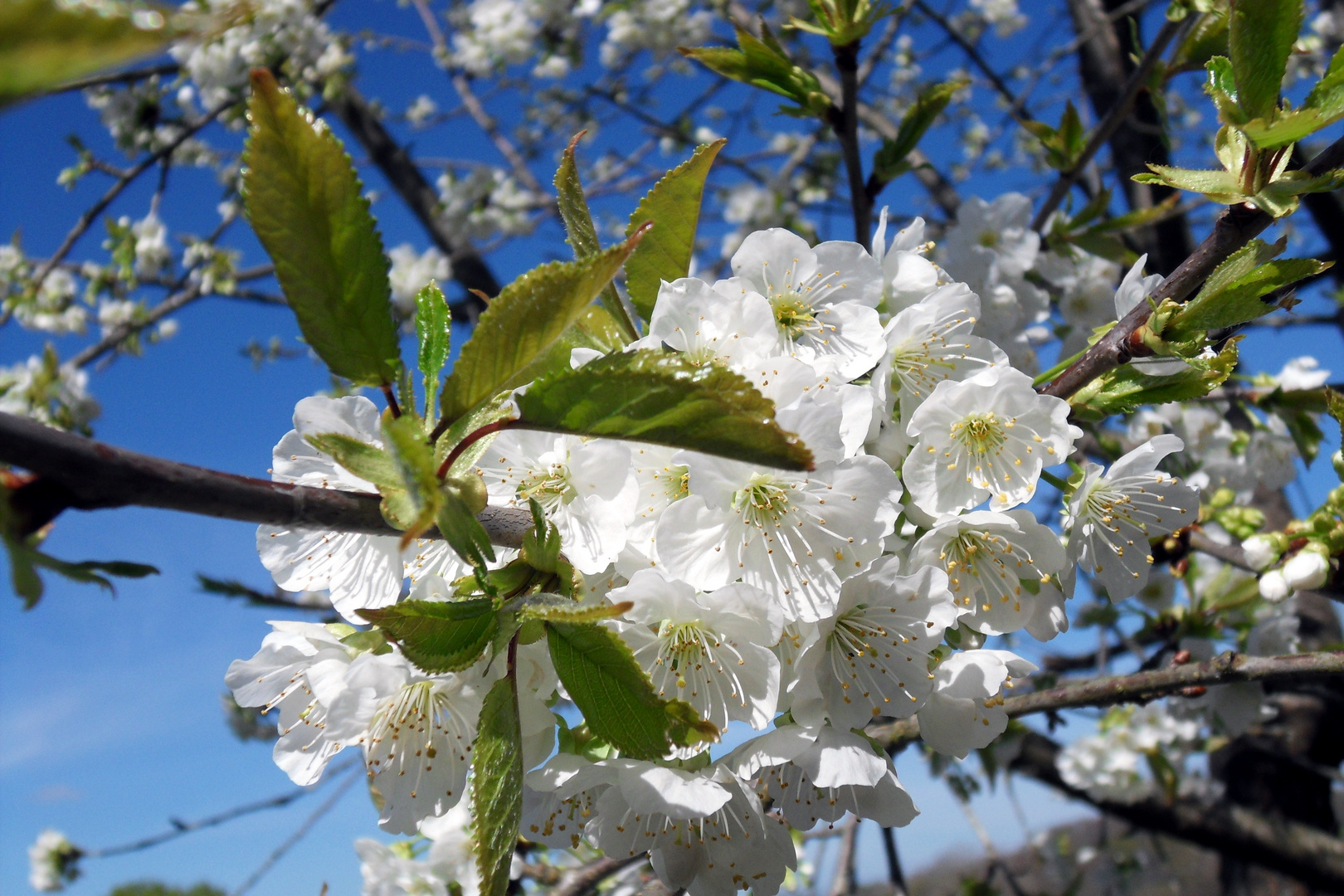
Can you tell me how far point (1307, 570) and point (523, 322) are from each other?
1.31m

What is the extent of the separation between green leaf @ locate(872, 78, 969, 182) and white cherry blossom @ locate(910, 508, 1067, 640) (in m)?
0.84

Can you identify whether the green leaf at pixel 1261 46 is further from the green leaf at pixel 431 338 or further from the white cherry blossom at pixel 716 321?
the green leaf at pixel 431 338

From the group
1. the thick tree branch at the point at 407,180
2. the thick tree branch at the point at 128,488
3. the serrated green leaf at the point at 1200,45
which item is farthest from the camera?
the thick tree branch at the point at 407,180

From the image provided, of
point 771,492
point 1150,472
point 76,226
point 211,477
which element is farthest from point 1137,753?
point 76,226

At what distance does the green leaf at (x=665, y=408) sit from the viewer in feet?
2.01

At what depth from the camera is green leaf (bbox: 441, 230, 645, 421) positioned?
65cm

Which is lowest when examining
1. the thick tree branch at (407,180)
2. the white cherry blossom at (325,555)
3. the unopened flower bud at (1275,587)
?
the unopened flower bud at (1275,587)

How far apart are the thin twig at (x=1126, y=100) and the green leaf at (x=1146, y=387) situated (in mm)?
1013

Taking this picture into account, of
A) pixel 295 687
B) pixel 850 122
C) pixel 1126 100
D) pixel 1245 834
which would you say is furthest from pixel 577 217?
pixel 1245 834

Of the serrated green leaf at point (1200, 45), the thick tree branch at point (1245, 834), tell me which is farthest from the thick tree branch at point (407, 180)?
the thick tree branch at point (1245, 834)

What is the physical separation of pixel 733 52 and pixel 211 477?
1251 millimetres

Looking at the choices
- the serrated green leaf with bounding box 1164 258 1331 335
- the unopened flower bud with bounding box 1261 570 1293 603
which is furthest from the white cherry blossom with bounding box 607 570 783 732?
the unopened flower bud with bounding box 1261 570 1293 603

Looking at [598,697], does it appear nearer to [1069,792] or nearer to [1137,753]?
[1069,792]

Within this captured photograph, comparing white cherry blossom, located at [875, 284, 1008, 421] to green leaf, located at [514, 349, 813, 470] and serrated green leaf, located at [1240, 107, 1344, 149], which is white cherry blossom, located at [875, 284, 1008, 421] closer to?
serrated green leaf, located at [1240, 107, 1344, 149]
